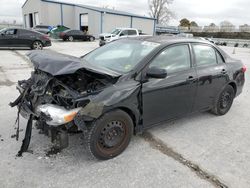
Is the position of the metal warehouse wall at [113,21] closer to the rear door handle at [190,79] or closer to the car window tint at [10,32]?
the car window tint at [10,32]

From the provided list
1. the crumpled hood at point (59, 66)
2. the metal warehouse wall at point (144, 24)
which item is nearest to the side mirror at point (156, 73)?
the crumpled hood at point (59, 66)

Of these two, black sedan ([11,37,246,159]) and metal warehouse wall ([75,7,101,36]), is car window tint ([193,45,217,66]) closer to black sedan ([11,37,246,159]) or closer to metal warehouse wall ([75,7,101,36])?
black sedan ([11,37,246,159])

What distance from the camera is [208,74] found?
3898 millimetres

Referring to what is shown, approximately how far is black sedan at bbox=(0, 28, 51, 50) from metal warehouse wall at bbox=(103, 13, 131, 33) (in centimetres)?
1915

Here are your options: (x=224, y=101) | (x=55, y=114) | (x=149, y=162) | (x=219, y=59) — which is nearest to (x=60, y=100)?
(x=55, y=114)

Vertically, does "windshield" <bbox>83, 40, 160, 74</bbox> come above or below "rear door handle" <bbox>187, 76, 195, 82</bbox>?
above

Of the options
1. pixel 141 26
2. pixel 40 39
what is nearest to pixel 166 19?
pixel 141 26

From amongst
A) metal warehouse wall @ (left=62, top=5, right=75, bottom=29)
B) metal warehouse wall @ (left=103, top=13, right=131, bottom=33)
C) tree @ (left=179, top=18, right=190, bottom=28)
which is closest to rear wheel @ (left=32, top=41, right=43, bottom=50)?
metal warehouse wall @ (left=103, top=13, right=131, bottom=33)

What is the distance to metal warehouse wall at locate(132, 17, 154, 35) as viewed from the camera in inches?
1419

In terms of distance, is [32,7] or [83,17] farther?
[32,7]

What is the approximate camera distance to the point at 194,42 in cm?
384

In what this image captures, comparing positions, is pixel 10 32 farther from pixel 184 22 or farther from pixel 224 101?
pixel 184 22

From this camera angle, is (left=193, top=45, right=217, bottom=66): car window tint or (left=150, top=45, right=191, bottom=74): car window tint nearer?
(left=150, top=45, right=191, bottom=74): car window tint

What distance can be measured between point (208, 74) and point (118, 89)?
191cm
